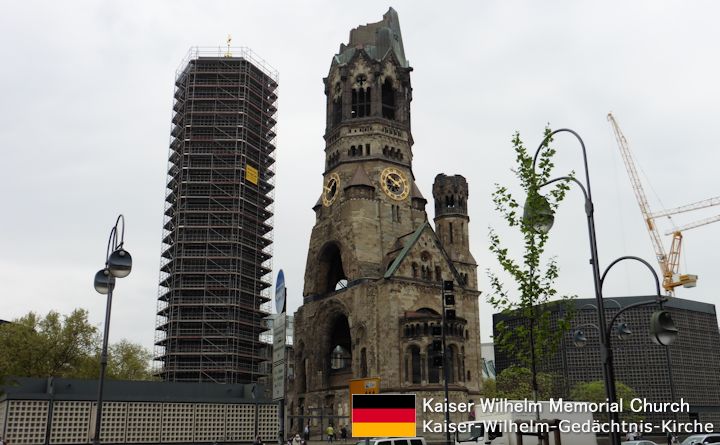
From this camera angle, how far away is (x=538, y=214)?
64.1 feet

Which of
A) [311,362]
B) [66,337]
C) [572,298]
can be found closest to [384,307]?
[311,362]

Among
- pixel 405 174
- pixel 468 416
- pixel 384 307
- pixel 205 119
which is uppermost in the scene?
pixel 205 119

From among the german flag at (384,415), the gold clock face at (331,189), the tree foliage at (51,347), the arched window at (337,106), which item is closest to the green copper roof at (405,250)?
the gold clock face at (331,189)

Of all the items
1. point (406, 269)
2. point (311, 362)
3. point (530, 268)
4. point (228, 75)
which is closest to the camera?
point (530, 268)

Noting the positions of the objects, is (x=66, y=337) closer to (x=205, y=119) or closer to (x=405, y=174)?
(x=205, y=119)

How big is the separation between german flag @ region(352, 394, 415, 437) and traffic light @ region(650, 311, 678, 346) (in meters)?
8.21

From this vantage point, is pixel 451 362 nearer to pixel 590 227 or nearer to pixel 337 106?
pixel 337 106

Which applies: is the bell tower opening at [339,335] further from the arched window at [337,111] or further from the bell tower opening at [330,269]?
the arched window at [337,111]

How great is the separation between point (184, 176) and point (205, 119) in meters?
8.01

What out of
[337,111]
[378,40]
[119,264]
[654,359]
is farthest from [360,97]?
[654,359]

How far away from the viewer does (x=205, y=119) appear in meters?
82.3

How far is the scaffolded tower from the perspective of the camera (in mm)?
73312

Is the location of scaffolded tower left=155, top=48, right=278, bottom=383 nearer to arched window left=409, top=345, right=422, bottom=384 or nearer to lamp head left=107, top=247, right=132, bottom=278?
arched window left=409, top=345, right=422, bottom=384

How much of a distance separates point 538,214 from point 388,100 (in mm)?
60243
